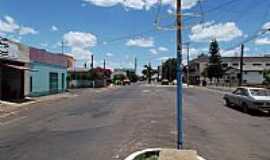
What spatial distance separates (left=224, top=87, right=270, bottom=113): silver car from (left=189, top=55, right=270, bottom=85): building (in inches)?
2522

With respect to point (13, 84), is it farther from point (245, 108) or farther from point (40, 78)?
point (245, 108)

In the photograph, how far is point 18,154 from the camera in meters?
9.51

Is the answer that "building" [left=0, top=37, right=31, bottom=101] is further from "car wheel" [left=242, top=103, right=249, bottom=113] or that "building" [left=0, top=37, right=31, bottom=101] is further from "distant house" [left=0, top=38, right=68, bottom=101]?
"car wheel" [left=242, top=103, right=249, bottom=113]

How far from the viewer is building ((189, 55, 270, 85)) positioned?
306 ft

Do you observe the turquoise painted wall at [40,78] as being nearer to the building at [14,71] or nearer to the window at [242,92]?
the building at [14,71]

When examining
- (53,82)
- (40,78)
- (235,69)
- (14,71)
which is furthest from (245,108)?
(235,69)

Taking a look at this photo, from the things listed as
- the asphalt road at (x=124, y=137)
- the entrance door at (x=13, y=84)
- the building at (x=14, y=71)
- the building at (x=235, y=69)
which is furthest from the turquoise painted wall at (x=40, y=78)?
the building at (x=235, y=69)

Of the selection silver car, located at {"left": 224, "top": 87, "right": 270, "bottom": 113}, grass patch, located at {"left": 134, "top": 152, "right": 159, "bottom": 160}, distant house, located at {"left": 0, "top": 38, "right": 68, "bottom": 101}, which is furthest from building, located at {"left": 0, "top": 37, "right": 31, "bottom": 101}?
grass patch, located at {"left": 134, "top": 152, "right": 159, "bottom": 160}

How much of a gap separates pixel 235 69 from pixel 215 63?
13769 mm

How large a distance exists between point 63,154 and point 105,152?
1.04 meters

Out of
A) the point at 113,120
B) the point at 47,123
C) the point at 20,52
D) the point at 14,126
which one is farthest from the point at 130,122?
the point at 20,52

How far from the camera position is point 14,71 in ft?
107

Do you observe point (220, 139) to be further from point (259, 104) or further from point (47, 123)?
point (259, 104)

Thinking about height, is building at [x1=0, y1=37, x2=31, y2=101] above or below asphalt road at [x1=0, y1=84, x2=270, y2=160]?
above
